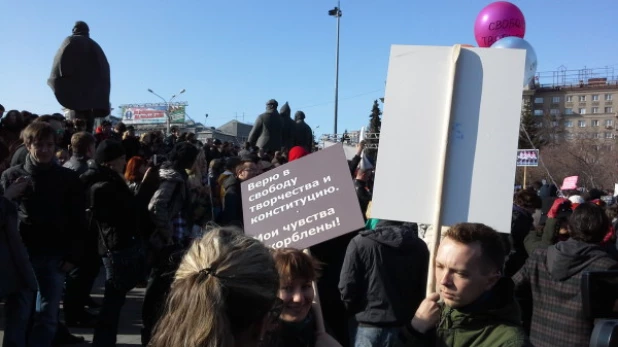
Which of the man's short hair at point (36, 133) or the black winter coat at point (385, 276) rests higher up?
the man's short hair at point (36, 133)

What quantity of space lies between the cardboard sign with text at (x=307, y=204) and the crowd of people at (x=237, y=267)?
0.21m

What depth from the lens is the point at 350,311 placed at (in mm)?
4238

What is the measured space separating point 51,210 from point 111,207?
465mm

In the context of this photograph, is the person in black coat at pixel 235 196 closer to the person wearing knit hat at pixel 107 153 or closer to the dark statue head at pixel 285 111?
the person wearing knit hat at pixel 107 153

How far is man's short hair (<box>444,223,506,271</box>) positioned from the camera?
239cm

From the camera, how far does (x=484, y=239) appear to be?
7.92 feet

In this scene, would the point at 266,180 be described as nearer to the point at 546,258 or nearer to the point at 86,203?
the point at 546,258

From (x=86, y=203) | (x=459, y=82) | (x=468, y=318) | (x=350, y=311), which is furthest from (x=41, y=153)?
(x=468, y=318)

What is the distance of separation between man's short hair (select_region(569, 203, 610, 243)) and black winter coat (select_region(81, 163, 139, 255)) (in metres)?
3.27

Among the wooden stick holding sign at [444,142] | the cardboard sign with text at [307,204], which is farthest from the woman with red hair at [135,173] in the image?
the wooden stick holding sign at [444,142]

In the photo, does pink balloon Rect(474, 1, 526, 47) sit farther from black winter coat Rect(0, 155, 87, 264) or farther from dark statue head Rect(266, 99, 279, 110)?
black winter coat Rect(0, 155, 87, 264)

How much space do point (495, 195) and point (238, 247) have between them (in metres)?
1.63

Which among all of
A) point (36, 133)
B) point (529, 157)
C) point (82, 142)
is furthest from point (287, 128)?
point (36, 133)

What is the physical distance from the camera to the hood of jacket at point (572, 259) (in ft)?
12.5
